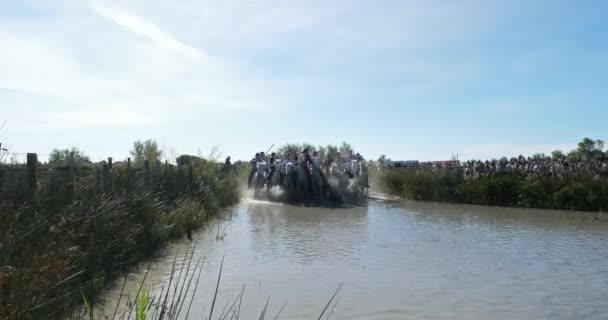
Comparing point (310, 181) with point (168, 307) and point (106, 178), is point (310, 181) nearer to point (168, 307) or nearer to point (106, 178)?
point (106, 178)

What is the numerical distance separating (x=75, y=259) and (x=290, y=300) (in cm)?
276

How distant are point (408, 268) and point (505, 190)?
15.6m

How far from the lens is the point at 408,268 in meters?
10.1

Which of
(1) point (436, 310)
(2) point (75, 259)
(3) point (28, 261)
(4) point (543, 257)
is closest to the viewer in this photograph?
(3) point (28, 261)

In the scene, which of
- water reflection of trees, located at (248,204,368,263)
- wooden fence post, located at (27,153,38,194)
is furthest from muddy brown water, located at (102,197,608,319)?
wooden fence post, located at (27,153,38,194)

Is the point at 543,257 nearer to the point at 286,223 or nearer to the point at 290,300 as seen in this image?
the point at 290,300

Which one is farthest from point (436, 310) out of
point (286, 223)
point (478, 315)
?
point (286, 223)

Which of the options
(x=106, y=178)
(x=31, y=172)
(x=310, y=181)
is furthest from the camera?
(x=310, y=181)

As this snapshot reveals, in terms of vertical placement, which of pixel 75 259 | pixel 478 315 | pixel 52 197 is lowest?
pixel 478 315

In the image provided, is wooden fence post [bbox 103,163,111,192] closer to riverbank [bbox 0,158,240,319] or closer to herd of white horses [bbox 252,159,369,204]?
riverbank [bbox 0,158,240,319]

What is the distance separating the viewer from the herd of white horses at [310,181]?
24.2 metres

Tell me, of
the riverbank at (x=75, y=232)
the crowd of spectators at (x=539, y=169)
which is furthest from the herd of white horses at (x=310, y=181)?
the riverbank at (x=75, y=232)

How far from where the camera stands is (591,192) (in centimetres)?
2158

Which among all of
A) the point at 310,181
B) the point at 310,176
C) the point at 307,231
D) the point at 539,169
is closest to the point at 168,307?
the point at 307,231
